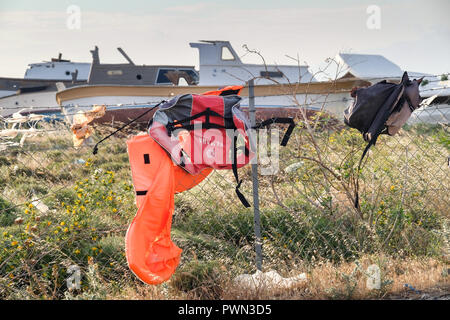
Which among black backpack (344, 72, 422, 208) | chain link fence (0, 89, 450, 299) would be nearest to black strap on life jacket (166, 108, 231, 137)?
chain link fence (0, 89, 450, 299)

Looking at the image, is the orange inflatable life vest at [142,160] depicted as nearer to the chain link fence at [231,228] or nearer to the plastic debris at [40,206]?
the chain link fence at [231,228]

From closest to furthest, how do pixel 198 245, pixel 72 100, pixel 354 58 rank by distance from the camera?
pixel 198 245 → pixel 72 100 → pixel 354 58

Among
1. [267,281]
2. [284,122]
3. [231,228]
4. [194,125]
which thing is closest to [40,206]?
[231,228]

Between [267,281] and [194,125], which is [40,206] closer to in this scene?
[194,125]

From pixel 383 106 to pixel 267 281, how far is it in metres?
1.58

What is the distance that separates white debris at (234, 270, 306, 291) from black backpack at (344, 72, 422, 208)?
1.08 m

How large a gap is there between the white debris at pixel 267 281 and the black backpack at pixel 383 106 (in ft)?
3.56

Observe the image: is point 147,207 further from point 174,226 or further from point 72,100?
point 72,100

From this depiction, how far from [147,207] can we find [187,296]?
72cm

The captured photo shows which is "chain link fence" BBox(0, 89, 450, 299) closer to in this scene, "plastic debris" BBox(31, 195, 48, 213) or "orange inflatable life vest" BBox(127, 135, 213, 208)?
"plastic debris" BBox(31, 195, 48, 213)

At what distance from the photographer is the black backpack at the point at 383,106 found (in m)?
3.11

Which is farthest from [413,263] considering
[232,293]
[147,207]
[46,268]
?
[46,268]
